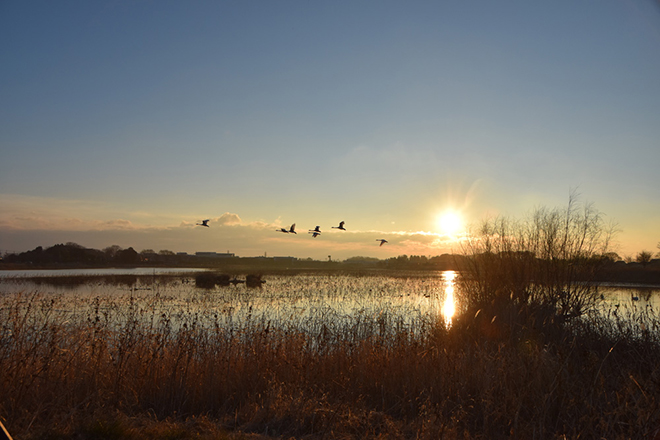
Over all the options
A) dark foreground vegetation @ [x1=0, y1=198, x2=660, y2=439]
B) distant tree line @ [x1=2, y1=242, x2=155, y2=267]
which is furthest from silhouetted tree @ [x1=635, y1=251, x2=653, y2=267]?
distant tree line @ [x1=2, y1=242, x2=155, y2=267]

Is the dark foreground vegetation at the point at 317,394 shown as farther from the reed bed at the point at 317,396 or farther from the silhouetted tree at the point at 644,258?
the silhouetted tree at the point at 644,258

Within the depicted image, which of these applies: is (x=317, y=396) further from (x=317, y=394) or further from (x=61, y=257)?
(x=61, y=257)

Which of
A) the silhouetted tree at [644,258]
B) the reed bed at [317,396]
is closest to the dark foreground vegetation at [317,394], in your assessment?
the reed bed at [317,396]

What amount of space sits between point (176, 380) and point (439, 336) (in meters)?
7.39

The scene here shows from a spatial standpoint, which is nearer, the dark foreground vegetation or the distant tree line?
the dark foreground vegetation

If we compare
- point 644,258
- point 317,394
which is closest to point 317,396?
point 317,394

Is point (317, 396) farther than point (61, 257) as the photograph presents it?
No

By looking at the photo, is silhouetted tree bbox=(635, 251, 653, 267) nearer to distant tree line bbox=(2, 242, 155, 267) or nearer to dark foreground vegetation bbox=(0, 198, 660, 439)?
dark foreground vegetation bbox=(0, 198, 660, 439)

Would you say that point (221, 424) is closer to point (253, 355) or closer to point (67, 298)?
point (253, 355)

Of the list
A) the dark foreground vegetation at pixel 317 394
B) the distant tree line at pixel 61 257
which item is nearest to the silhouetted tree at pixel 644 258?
the dark foreground vegetation at pixel 317 394

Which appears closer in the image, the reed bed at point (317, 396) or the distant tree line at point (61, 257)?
the reed bed at point (317, 396)

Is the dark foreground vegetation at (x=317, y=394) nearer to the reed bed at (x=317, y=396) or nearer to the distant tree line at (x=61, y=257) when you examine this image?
the reed bed at (x=317, y=396)

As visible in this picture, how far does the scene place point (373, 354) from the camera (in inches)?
336

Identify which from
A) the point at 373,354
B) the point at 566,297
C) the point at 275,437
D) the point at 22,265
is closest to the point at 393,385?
the point at 373,354
